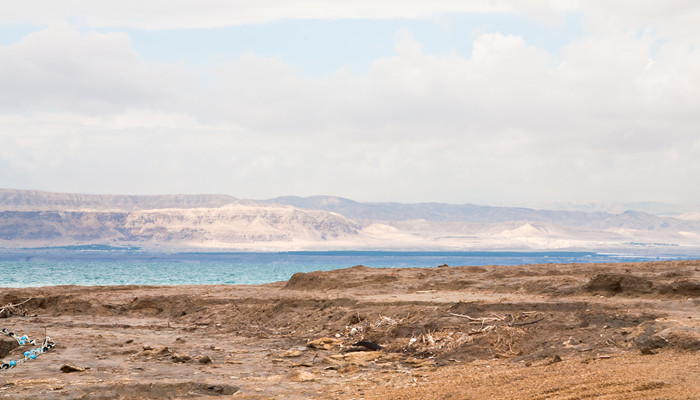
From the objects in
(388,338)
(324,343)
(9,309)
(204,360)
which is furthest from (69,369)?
(9,309)

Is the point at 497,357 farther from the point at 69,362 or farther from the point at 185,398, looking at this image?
the point at 69,362

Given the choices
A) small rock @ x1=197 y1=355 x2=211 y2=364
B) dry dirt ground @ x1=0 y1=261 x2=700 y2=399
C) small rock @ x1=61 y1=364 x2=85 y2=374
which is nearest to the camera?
dry dirt ground @ x1=0 y1=261 x2=700 y2=399

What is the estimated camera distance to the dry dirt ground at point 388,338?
12.0 metres

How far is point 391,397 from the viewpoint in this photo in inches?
455

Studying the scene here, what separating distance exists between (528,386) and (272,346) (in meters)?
8.64

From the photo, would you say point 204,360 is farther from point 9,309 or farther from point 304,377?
point 9,309

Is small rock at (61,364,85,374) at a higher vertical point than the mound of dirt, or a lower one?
lower

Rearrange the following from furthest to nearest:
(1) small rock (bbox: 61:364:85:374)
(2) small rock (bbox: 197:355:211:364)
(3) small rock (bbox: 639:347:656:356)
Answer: (2) small rock (bbox: 197:355:211:364) → (1) small rock (bbox: 61:364:85:374) → (3) small rock (bbox: 639:347:656:356)

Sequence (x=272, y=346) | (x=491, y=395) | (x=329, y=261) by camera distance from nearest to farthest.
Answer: (x=491, y=395) → (x=272, y=346) → (x=329, y=261)

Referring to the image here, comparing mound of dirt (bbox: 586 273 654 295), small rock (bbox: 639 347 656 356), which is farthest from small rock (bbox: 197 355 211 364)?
mound of dirt (bbox: 586 273 654 295)

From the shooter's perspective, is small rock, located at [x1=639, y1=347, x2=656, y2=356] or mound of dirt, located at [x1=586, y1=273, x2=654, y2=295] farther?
mound of dirt, located at [x1=586, y1=273, x2=654, y2=295]

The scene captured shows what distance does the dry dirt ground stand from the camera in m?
12.0

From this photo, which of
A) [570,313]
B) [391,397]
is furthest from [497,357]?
[391,397]

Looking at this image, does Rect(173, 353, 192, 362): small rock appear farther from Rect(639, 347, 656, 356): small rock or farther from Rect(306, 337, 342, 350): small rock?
Rect(639, 347, 656, 356): small rock
